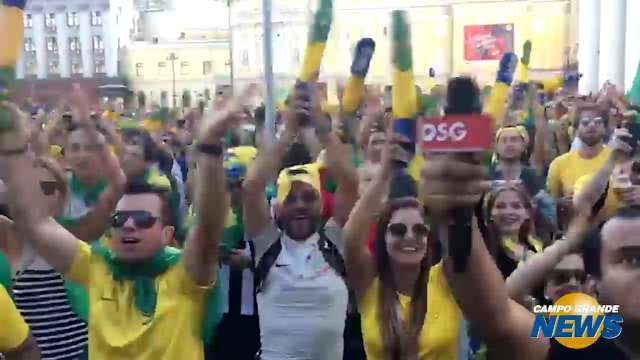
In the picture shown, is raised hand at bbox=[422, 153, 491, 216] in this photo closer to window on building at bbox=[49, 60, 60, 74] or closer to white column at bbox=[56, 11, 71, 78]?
window on building at bbox=[49, 60, 60, 74]

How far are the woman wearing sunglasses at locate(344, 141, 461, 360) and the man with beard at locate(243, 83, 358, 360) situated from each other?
14cm

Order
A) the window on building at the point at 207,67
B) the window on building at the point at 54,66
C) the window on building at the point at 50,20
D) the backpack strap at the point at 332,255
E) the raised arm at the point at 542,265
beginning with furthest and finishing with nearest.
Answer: the window on building at the point at 50,20, the window on building at the point at 54,66, the window on building at the point at 207,67, the backpack strap at the point at 332,255, the raised arm at the point at 542,265

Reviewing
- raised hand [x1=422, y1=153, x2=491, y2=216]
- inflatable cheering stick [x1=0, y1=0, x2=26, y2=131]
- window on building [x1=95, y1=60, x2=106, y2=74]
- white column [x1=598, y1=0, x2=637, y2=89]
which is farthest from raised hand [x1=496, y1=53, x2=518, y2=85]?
window on building [x1=95, y1=60, x2=106, y2=74]

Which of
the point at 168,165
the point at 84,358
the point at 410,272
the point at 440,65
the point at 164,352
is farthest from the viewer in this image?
the point at 440,65

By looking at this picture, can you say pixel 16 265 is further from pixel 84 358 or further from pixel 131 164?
pixel 131 164

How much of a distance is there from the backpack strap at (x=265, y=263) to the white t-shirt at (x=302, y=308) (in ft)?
0.09

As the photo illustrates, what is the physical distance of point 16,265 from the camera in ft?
13.3

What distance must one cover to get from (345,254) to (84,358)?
1.17 m

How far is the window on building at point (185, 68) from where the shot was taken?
6550 cm

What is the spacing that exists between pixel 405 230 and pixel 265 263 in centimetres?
64

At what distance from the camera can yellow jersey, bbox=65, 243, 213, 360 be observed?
3.30 metres

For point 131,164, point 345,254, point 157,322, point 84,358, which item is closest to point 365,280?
point 345,254

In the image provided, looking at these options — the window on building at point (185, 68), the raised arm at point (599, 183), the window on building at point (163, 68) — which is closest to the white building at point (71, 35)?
the window on building at point (163, 68)

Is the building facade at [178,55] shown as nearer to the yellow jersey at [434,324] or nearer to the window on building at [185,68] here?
the window on building at [185,68]
